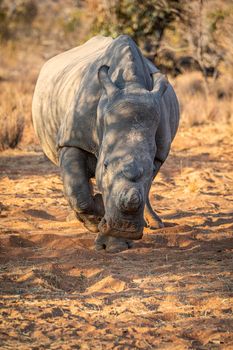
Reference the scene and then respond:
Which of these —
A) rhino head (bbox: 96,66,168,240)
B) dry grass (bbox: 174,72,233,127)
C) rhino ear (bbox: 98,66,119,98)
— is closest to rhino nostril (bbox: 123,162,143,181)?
rhino head (bbox: 96,66,168,240)

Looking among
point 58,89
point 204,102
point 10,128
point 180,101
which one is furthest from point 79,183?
point 180,101

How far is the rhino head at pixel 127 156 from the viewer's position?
4242mm

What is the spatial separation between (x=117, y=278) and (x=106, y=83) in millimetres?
1281

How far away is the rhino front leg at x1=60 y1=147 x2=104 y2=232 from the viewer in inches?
211

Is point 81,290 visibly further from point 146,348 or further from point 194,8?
point 194,8

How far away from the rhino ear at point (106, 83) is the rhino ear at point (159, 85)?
264 millimetres

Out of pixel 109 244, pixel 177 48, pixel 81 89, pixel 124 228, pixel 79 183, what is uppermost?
pixel 81 89

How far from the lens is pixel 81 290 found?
4.43m

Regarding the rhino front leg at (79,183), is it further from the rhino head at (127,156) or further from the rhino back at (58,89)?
the rhino head at (127,156)

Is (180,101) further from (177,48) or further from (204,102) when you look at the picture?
(177,48)

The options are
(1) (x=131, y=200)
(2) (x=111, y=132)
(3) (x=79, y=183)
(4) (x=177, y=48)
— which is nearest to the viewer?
(1) (x=131, y=200)

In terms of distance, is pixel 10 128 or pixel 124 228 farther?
pixel 10 128

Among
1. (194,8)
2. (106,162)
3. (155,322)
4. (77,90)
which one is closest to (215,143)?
(194,8)

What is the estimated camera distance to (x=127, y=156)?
4.29 metres
